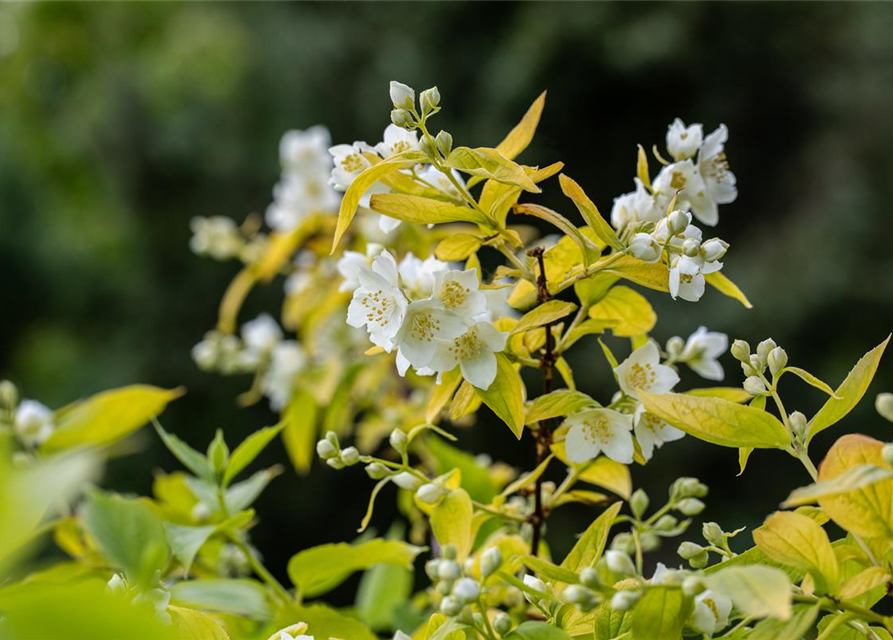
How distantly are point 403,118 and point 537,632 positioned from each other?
0.98 feet

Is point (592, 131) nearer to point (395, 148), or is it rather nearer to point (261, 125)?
point (261, 125)

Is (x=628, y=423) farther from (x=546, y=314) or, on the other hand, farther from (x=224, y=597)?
(x=224, y=597)

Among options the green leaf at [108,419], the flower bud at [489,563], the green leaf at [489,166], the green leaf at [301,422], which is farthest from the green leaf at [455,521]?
the green leaf at [301,422]

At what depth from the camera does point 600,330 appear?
1.94 feet

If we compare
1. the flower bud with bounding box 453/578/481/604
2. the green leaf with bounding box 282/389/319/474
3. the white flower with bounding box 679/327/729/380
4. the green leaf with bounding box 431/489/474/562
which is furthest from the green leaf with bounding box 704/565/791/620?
the green leaf with bounding box 282/389/319/474

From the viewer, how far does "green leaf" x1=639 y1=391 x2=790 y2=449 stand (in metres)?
0.44

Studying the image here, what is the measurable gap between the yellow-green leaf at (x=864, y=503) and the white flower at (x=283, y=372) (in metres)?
0.98

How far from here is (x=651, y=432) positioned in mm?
587

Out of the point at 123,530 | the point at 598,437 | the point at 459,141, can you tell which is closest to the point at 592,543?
the point at 598,437

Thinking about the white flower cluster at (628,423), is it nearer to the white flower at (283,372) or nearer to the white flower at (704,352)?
the white flower at (704,352)

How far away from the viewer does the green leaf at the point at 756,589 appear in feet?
1.11

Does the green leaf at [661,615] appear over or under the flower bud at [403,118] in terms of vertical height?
under

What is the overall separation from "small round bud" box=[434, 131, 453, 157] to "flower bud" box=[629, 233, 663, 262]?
0.12m

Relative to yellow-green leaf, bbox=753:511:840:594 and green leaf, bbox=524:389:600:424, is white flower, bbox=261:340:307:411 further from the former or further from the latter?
yellow-green leaf, bbox=753:511:840:594
